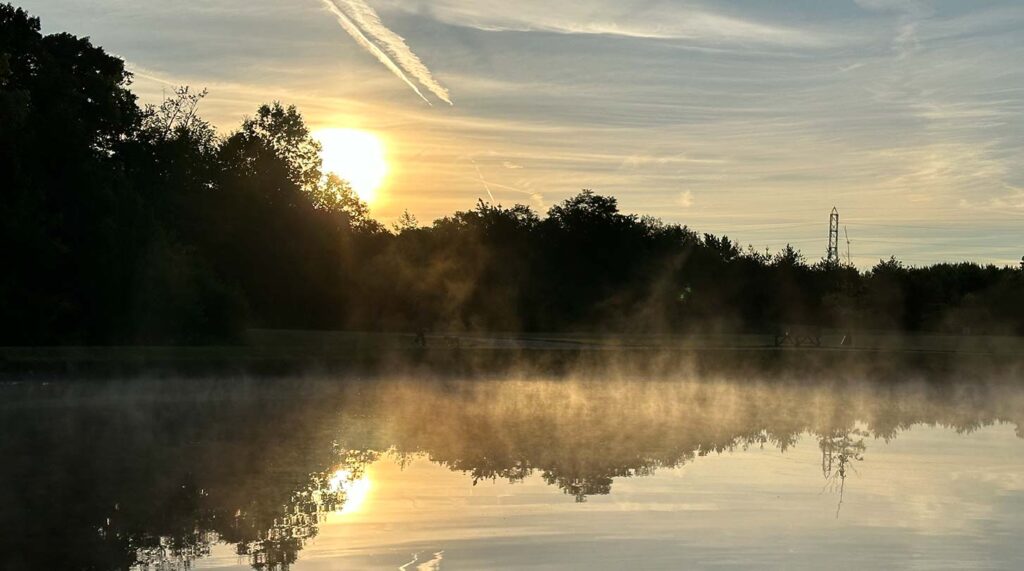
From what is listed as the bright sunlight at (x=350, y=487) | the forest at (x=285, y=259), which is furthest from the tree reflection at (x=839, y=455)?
the forest at (x=285, y=259)

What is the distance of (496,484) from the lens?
51.2 feet

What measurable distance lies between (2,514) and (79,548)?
2300 mm

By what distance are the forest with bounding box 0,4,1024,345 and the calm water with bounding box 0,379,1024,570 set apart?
12.9m

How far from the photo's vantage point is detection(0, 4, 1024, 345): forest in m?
40.8

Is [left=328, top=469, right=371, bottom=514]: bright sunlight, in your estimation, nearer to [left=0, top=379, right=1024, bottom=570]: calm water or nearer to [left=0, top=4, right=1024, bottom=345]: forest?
[left=0, top=379, right=1024, bottom=570]: calm water

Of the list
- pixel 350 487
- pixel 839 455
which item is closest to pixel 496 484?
pixel 350 487

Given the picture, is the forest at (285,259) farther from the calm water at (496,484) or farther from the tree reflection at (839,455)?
the tree reflection at (839,455)

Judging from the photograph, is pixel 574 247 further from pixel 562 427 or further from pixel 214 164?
pixel 562 427

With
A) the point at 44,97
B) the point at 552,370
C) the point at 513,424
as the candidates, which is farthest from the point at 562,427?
the point at 44,97

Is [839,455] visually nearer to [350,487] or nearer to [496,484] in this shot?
[496,484]

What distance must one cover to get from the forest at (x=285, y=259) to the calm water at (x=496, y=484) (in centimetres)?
1289

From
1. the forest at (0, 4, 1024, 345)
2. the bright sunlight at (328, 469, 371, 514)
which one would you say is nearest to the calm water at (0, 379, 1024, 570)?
the bright sunlight at (328, 469, 371, 514)

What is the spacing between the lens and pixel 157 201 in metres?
51.0

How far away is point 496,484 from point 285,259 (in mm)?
53950
